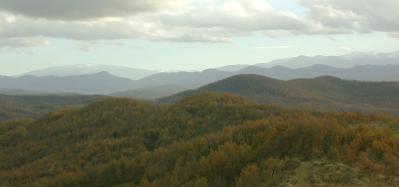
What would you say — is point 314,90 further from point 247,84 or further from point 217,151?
point 217,151

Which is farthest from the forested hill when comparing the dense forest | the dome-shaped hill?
the dense forest

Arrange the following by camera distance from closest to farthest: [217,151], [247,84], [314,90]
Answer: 1. [217,151]
2. [314,90]
3. [247,84]

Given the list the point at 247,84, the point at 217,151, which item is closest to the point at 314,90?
the point at 247,84

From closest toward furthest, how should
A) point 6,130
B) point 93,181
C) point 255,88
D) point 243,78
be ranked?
point 93,181
point 6,130
point 255,88
point 243,78

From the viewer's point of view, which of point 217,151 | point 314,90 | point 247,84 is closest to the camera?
point 217,151

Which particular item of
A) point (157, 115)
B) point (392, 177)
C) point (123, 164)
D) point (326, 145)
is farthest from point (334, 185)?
point (157, 115)

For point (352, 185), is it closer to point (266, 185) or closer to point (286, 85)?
point (266, 185)
